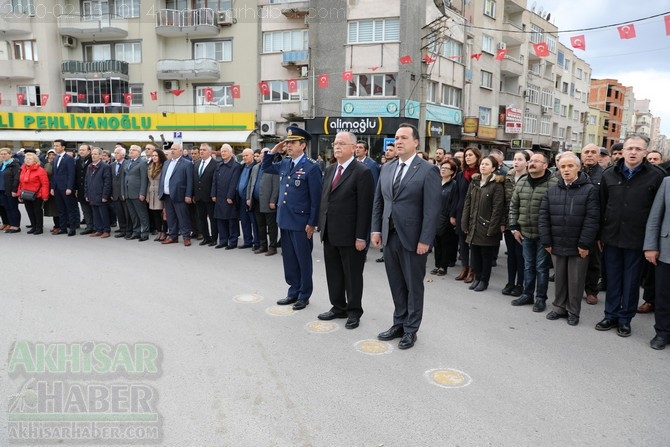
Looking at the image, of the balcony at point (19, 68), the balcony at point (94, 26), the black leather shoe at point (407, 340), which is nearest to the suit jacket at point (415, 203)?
the black leather shoe at point (407, 340)

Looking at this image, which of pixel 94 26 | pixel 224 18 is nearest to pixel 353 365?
pixel 224 18

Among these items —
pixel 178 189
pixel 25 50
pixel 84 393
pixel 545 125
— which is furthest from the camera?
pixel 545 125

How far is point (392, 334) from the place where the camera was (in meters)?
4.77

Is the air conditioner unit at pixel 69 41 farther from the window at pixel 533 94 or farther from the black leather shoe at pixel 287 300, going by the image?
the window at pixel 533 94

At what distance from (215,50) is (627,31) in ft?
84.2

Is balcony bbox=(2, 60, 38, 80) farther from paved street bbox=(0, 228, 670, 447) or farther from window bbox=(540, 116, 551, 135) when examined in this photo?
window bbox=(540, 116, 551, 135)

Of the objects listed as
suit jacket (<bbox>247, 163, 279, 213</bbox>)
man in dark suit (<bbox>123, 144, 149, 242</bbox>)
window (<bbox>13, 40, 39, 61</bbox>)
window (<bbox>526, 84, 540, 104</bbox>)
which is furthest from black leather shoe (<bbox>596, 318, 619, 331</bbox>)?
window (<bbox>526, 84, 540, 104</bbox>)

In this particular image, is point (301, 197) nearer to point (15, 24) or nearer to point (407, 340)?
point (407, 340)

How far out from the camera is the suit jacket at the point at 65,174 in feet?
35.6

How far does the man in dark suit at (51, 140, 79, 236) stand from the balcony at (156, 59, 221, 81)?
20716mm

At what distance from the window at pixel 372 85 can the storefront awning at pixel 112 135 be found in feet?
24.1

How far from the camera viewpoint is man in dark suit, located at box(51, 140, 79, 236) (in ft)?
35.6

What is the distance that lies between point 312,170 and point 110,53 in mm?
33095

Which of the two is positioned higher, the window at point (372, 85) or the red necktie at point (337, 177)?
the window at point (372, 85)
